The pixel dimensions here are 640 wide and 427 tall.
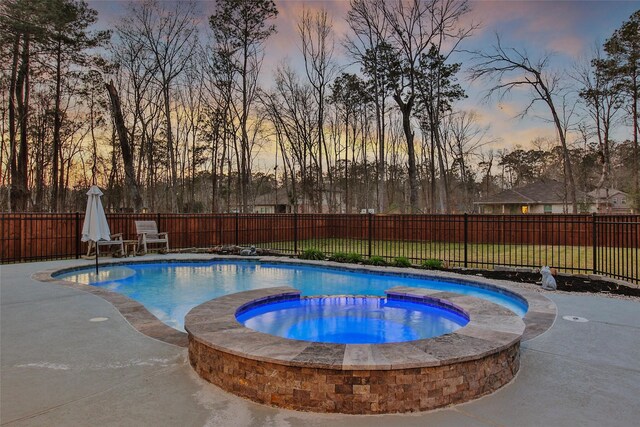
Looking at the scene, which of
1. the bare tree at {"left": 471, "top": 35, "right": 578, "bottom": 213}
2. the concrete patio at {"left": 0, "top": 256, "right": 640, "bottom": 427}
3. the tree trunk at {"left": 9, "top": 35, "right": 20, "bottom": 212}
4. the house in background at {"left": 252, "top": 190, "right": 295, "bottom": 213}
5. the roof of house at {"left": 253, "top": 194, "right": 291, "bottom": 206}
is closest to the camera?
the concrete patio at {"left": 0, "top": 256, "right": 640, "bottom": 427}

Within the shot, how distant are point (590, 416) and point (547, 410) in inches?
9.0

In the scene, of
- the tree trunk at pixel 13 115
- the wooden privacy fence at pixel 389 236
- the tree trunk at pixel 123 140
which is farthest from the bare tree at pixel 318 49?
the tree trunk at pixel 13 115

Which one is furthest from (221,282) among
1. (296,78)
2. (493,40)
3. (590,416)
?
(296,78)

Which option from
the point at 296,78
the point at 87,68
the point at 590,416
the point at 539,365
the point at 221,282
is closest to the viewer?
the point at 590,416

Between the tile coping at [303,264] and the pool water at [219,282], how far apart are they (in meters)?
0.10

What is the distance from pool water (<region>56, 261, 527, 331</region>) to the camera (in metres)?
6.36

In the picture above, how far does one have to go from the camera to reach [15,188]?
47.3ft

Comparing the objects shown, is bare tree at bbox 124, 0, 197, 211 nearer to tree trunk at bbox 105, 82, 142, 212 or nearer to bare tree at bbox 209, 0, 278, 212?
bare tree at bbox 209, 0, 278, 212

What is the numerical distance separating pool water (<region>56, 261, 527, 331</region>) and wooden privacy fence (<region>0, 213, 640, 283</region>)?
192 centimetres

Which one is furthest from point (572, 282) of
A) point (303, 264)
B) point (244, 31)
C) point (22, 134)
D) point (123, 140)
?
point (22, 134)

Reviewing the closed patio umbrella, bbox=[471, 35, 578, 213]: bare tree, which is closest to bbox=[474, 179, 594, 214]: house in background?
bbox=[471, 35, 578, 213]: bare tree

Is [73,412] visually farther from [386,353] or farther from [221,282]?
[221,282]

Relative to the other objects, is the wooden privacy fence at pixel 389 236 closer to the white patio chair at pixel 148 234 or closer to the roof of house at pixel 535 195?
the white patio chair at pixel 148 234

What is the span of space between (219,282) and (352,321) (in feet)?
12.9
